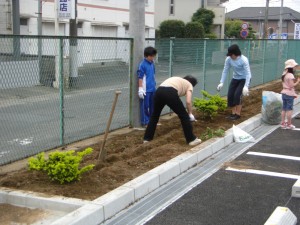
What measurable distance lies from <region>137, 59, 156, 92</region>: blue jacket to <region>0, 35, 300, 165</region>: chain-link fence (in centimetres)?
32

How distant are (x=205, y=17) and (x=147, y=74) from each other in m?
30.6

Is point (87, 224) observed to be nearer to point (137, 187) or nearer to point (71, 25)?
point (137, 187)

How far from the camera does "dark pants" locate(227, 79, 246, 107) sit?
9.80 m

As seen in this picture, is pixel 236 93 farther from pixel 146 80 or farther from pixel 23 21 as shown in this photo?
pixel 23 21

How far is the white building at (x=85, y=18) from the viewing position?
18.4 m

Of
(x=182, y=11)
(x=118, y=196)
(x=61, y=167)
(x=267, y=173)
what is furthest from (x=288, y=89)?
(x=182, y=11)

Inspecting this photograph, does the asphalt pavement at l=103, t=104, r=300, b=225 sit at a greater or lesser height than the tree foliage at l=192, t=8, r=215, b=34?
lesser

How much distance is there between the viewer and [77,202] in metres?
4.69

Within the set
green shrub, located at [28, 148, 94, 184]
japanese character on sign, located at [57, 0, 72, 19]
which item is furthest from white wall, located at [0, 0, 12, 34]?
green shrub, located at [28, 148, 94, 184]

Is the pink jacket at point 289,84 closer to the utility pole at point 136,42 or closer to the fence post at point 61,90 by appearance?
the utility pole at point 136,42

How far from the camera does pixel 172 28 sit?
34250mm

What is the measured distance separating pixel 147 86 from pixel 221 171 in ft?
8.85

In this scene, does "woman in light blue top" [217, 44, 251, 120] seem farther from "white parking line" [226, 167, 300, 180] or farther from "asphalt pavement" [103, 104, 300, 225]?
"white parking line" [226, 167, 300, 180]

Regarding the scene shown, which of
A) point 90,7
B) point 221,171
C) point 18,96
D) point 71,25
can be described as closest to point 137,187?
point 221,171
